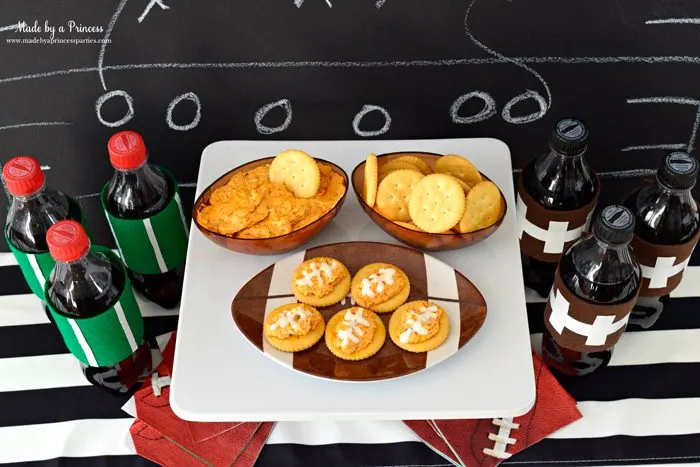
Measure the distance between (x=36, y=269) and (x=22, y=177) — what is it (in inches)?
5.6

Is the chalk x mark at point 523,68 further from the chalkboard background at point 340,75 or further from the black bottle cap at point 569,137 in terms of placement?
the black bottle cap at point 569,137

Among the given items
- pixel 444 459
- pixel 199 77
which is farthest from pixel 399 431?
pixel 199 77

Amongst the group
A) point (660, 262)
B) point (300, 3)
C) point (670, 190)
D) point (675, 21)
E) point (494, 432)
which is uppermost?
point (300, 3)

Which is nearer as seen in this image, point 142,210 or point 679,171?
point 679,171

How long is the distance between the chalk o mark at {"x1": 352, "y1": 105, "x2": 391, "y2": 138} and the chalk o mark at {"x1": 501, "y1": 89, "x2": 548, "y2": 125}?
0.51 ft

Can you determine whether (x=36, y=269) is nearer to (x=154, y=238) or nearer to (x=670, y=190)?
(x=154, y=238)

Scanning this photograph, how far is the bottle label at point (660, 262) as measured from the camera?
3.29 feet

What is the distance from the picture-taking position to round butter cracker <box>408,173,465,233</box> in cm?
96

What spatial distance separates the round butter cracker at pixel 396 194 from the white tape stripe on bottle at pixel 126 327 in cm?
32

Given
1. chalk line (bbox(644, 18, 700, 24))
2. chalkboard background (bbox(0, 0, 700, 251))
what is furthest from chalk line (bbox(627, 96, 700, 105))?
chalk line (bbox(644, 18, 700, 24))

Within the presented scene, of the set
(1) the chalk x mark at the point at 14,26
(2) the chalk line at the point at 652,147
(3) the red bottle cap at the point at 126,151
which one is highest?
(1) the chalk x mark at the point at 14,26

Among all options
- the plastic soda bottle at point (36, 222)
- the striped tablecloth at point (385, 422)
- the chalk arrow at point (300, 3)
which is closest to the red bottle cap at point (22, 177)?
the plastic soda bottle at point (36, 222)

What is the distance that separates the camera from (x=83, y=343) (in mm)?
984

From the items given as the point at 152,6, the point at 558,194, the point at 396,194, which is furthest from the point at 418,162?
the point at 152,6
